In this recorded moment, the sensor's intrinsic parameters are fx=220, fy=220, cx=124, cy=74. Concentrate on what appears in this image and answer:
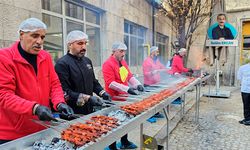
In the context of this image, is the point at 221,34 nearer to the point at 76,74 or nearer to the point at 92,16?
the point at 92,16

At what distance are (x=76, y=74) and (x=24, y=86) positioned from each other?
0.84 m

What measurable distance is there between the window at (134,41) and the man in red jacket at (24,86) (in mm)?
6378

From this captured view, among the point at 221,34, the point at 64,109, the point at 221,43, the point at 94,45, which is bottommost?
the point at 64,109

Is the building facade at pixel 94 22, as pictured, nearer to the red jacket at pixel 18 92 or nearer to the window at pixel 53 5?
the window at pixel 53 5

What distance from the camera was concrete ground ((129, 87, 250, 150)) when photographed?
13.4 ft

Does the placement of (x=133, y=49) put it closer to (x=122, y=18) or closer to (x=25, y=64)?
(x=122, y=18)

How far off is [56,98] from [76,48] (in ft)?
2.53

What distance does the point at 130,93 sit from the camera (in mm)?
3416

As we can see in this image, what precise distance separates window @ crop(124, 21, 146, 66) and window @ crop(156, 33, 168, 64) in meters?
2.01

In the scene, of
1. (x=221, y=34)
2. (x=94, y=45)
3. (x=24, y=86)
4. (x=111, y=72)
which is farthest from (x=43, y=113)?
(x=221, y=34)

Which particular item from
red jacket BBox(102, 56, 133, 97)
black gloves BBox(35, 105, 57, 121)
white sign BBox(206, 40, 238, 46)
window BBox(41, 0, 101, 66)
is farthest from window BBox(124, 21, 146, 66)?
black gloves BBox(35, 105, 57, 121)

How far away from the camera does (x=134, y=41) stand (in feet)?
29.9

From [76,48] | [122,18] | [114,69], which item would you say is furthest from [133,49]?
[76,48]

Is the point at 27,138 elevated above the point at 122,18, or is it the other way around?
the point at 122,18
